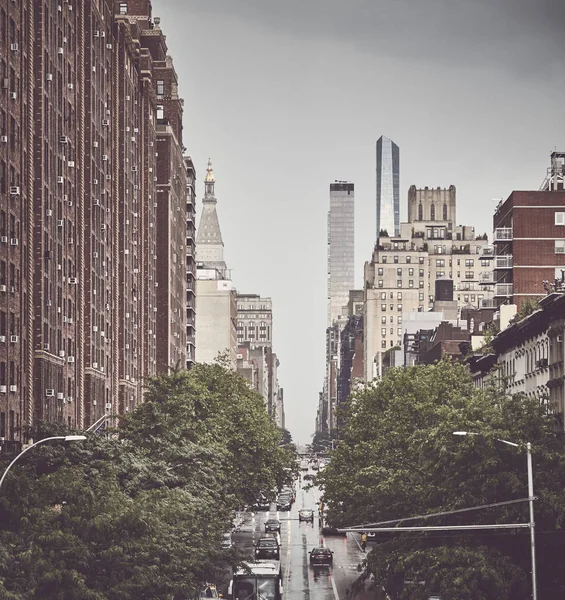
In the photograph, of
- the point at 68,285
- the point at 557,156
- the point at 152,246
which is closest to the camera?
the point at 68,285

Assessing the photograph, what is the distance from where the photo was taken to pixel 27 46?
322ft

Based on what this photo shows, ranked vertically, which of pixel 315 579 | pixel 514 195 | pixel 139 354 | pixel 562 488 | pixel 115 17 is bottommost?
pixel 315 579

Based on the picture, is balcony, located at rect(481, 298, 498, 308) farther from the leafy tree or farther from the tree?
the tree

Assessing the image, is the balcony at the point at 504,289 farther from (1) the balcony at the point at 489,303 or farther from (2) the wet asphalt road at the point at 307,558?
(2) the wet asphalt road at the point at 307,558

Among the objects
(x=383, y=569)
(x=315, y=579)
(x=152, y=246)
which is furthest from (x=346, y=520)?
(x=152, y=246)

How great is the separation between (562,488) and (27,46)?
45.7 metres

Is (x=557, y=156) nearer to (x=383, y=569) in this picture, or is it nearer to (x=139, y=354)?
(x=139, y=354)

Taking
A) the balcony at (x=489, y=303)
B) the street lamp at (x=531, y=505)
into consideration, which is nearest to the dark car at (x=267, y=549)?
the balcony at (x=489, y=303)

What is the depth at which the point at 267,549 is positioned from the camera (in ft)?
373

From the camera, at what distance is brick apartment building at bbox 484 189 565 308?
450ft

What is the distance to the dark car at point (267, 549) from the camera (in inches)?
4461

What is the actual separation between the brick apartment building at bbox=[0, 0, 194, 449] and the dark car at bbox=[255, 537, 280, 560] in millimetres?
16393

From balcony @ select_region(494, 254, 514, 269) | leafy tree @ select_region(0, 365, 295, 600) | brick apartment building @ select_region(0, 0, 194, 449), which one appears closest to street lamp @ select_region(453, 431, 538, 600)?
leafy tree @ select_region(0, 365, 295, 600)

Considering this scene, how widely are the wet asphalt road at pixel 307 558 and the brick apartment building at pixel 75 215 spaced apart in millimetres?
18319
